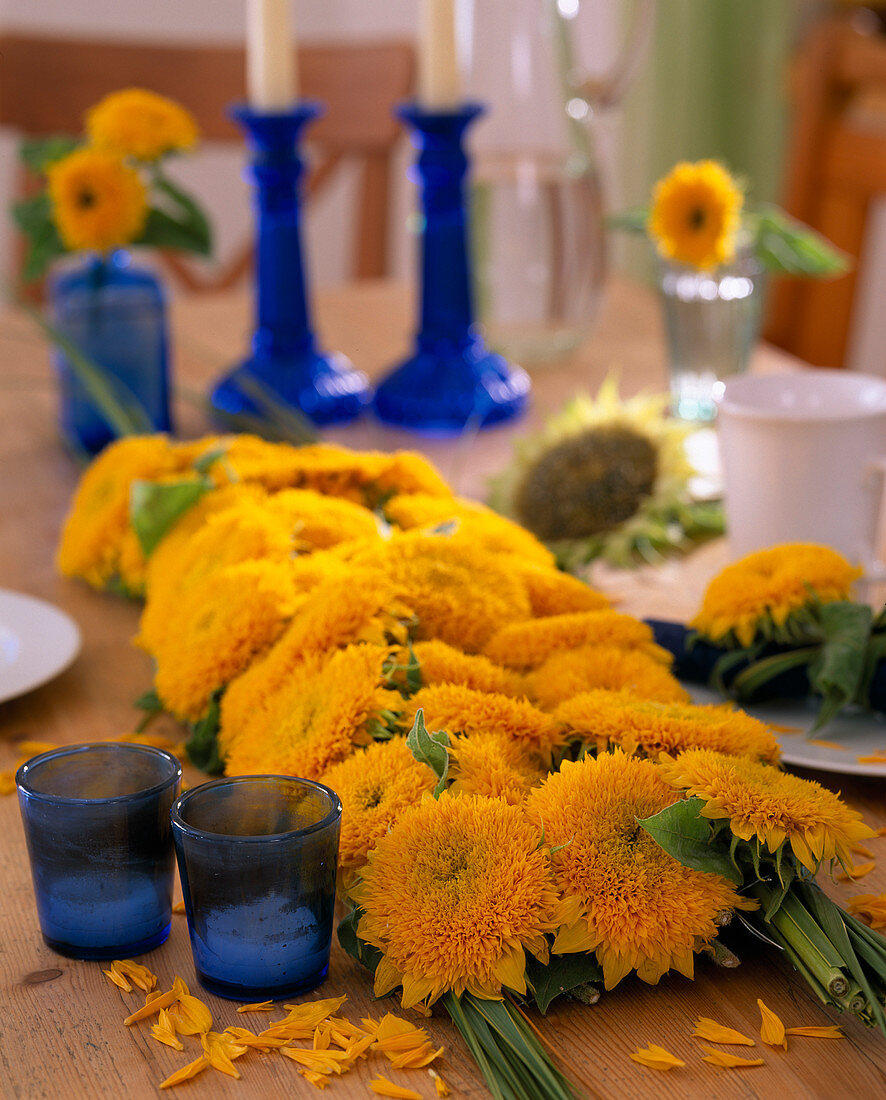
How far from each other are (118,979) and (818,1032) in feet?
0.74

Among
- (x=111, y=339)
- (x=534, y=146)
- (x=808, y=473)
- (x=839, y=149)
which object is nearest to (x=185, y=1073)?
(x=808, y=473)

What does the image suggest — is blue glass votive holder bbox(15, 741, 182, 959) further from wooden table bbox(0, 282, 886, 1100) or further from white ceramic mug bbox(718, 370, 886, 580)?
white ceramic mug bbox(718, 370, 886, 580)

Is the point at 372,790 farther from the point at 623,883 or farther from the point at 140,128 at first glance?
the point at 140,128

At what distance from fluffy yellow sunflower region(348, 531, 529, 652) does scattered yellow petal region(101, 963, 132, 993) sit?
0.59 feet

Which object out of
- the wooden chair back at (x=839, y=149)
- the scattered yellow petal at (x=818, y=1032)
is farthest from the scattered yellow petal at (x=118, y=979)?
the wooden chair back at (x=839, y=149)

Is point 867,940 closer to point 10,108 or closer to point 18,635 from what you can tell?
point 18,635

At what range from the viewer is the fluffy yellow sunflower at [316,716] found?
463 millimetres

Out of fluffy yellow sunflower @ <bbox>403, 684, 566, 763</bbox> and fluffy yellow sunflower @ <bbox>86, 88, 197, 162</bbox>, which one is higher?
fluffy yellow sunflower @ <bbox>86, 88, 197, 162</bbox>

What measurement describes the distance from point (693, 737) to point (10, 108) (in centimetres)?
158

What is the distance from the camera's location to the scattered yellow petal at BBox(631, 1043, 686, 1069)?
14.9 inches

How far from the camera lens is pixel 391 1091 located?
1.22ft

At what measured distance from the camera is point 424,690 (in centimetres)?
47

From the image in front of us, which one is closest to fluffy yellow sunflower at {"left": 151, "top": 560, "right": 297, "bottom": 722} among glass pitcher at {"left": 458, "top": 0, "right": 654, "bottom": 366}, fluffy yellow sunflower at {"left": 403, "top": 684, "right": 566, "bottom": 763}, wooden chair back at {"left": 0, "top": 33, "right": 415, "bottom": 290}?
fluffy yellow sunflower at {"left": 403, "top": 684, "right": 566, "bottom": 763}

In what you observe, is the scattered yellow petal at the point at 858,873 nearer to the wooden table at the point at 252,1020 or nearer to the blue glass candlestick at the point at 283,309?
the wooden table at the point at 252,1020
